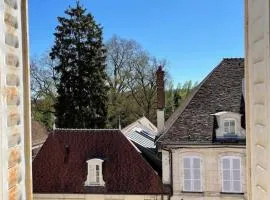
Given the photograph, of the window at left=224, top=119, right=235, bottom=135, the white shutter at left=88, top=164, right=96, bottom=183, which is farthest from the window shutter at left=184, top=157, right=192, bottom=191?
the white shutter at left=88, top=164, right=96, bottom=183

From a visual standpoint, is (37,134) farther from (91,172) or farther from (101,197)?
(101,197)

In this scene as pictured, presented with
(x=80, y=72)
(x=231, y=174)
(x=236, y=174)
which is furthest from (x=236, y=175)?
(x=80, y=72)

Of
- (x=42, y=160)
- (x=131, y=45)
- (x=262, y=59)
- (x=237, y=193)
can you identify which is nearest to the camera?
(x=262, y=59)

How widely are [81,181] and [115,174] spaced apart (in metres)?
1.03

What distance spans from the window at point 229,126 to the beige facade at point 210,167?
0.51m

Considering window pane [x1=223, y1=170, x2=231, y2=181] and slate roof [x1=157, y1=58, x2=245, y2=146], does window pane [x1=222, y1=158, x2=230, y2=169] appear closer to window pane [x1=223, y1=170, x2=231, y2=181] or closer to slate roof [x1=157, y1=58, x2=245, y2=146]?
window pane [x1=223, y1=170, x2=231, y2=181]

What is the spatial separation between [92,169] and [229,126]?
13.8ft

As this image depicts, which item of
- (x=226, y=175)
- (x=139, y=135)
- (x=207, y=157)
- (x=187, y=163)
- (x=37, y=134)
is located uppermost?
(x=139, y=135)

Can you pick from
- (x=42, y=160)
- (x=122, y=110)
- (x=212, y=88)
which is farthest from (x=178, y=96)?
(x=42, y=160)

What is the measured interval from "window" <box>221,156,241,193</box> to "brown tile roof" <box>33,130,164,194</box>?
5.99ft

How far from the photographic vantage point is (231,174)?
11.4 m

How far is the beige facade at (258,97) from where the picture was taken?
1762 millimetres

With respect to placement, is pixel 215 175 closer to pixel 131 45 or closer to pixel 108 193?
pixel 108 193

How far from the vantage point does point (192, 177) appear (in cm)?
1153
